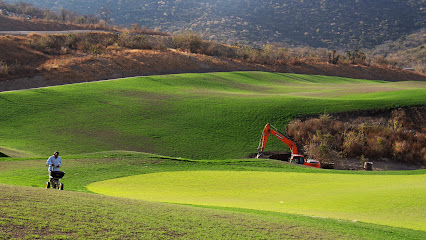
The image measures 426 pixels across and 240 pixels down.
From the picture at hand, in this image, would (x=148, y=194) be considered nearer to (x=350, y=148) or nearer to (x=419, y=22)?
(x=350, y=148)

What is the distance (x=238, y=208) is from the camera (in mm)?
14906

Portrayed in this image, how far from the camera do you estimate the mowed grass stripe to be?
48.8 feet

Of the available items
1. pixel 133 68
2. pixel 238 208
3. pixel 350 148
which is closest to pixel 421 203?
pixel 238 208

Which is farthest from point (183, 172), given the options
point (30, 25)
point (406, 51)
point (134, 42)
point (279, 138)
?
point (406, 51)

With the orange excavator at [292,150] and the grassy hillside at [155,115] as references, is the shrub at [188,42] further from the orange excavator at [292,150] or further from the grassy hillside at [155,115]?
the orange excavator at [292,150]

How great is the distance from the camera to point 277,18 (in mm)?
142875

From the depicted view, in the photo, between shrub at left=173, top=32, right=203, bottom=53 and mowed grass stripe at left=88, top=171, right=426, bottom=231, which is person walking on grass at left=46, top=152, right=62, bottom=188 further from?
Answer: shrub at left=173, top=32, right=203, bottom=53

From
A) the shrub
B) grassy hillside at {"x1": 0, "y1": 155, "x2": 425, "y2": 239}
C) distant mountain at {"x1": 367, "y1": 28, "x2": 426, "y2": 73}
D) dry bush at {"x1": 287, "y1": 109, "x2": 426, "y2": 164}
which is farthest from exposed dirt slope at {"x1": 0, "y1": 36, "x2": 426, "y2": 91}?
distant mountain at {"x1": 367, "y1": 28, "x2": 426, "y2": 73}

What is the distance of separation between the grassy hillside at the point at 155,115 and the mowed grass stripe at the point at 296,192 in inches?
474

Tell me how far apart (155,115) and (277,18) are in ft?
361

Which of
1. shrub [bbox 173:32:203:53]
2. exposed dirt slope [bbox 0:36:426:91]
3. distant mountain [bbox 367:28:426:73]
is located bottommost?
exposed dirt slope [bbox 0:36:426:91]

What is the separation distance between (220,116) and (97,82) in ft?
49.9

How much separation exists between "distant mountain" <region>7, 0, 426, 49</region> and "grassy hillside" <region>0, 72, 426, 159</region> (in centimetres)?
7538

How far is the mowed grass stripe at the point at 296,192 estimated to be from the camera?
14867 mm
